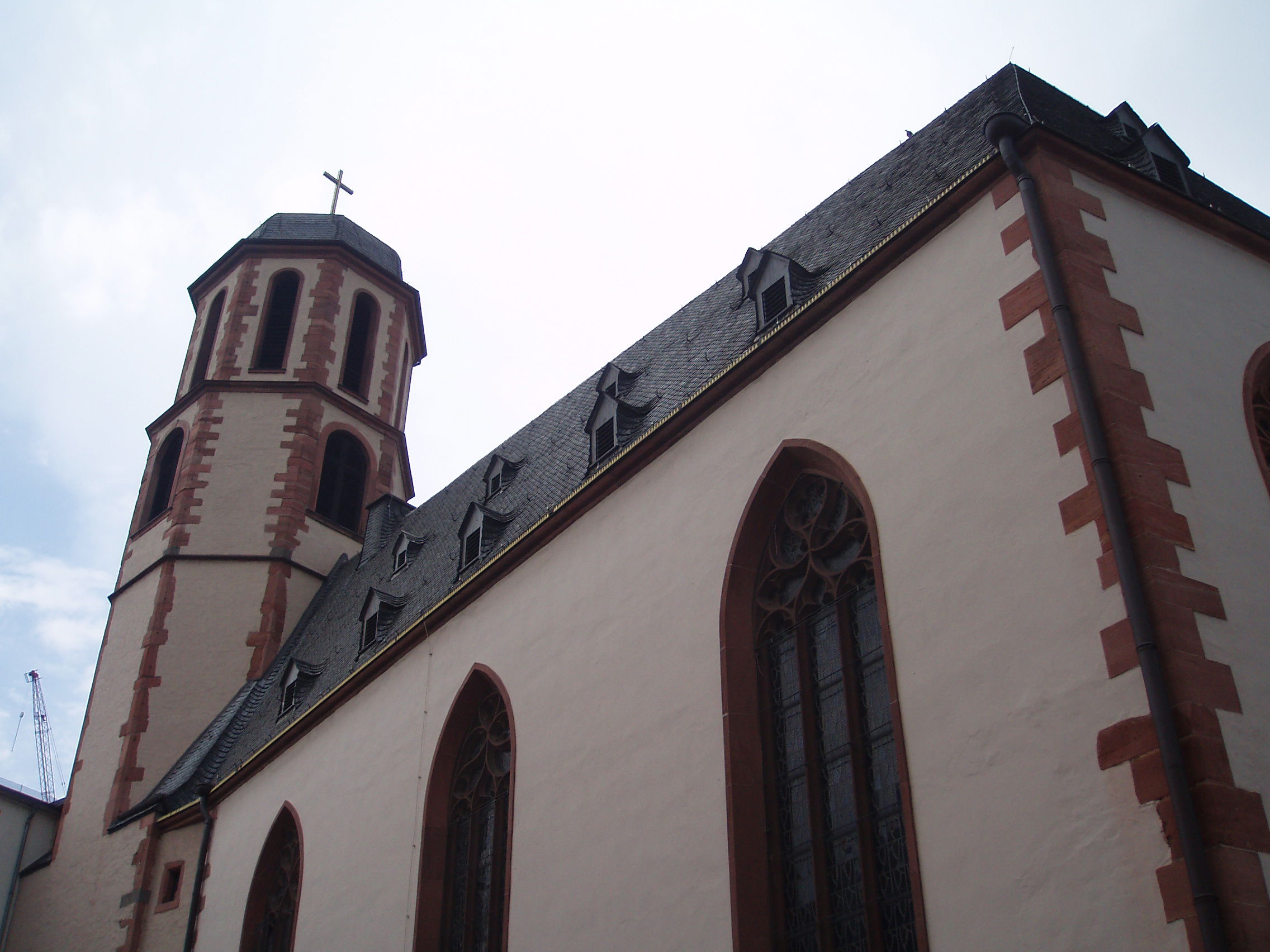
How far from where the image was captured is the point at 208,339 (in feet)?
81.5

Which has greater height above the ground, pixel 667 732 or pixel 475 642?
pixel 475 642

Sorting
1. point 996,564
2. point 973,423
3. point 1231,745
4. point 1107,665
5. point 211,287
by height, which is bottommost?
point 1231,745

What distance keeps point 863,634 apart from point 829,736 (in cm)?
67

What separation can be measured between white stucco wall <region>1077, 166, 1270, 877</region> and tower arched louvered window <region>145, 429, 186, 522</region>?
58.4 feet

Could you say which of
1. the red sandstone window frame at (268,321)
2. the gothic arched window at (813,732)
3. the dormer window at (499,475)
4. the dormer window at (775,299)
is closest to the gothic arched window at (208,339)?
the red sandstone window frame at (268,321)

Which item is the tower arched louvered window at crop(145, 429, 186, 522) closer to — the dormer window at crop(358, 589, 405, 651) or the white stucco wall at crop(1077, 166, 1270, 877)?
the dormer window at crop(358, 589, 405, 651)

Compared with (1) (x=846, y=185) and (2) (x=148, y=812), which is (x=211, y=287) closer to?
(2) (x=148, y=812)

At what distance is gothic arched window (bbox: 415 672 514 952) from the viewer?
457 inches

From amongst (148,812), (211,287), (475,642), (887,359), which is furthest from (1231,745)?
(211,287)

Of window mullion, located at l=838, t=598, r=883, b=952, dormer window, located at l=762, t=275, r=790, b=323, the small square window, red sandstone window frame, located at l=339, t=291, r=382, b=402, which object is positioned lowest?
window mullion, located at l=838, t=598, r=883, b=952

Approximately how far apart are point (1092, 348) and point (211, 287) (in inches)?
821

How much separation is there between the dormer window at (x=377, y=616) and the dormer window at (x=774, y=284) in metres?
6.35

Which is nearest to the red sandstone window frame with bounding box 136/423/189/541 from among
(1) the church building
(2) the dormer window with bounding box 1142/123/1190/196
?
(1) the church building

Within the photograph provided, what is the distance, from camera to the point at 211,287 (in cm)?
2544
